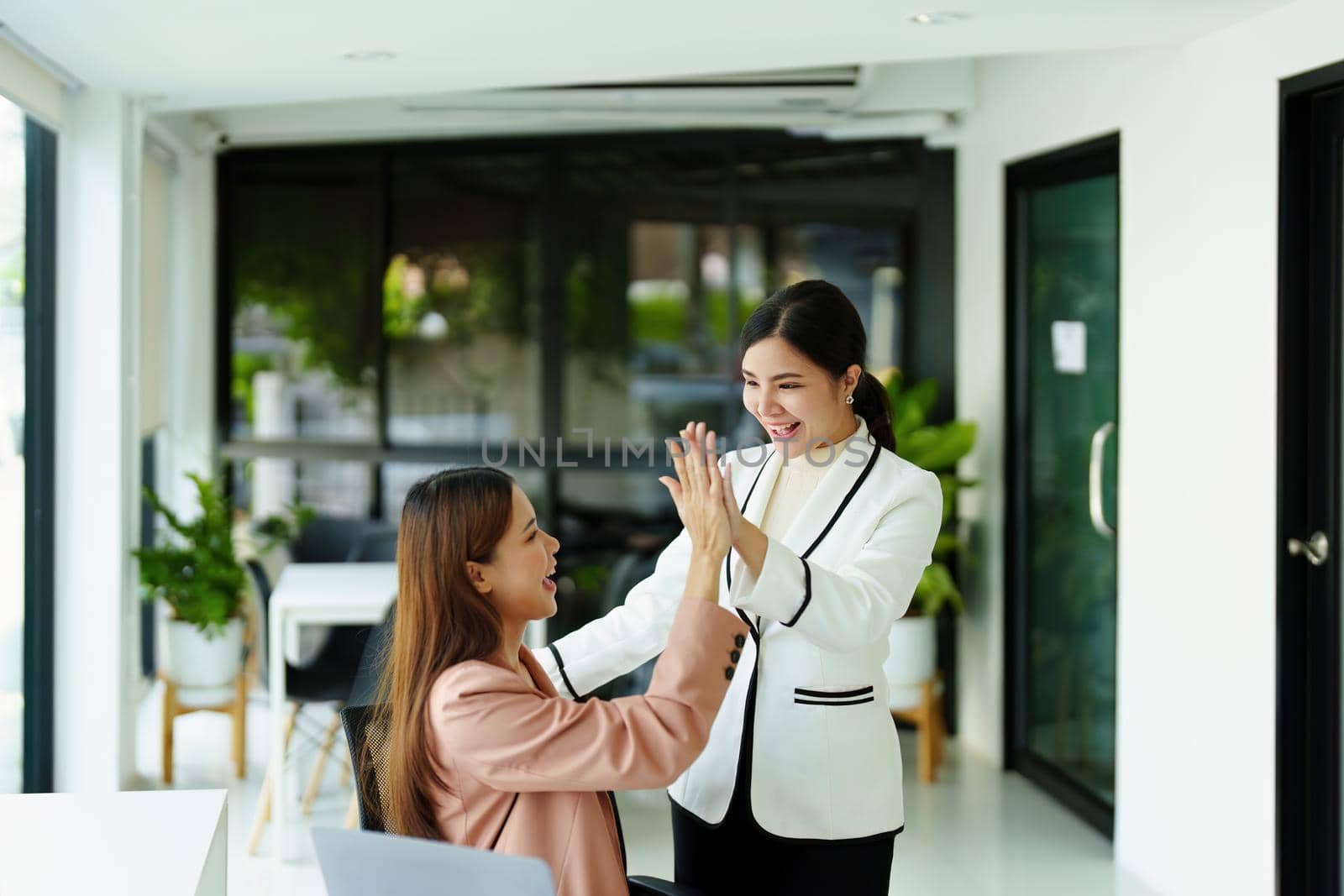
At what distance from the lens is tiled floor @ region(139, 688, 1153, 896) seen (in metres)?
4.07

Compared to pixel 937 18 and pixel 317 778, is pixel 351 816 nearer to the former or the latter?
pixel 317 778

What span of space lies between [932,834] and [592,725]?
10.0 feet

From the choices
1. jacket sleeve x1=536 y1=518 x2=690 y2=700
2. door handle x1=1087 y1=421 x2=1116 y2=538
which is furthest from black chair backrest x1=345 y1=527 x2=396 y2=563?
jacket sleeve x1=536 y1=518 x2=690 y2=700

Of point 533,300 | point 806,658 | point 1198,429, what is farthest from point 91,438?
point 1198,429

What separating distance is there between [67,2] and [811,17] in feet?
5.72

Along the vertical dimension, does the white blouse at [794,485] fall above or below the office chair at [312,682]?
above

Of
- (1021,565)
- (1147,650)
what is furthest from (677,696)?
(1021,565)

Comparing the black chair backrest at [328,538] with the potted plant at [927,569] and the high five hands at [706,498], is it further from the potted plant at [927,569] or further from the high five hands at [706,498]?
the high five hands at [706,498]

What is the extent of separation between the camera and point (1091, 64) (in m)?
4.41

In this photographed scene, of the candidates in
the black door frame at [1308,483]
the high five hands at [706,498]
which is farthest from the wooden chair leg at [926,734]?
the high five hands at [706,498]

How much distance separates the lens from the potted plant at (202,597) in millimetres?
4793

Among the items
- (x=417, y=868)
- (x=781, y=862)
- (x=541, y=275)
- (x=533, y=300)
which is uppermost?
(x=541, y=275)

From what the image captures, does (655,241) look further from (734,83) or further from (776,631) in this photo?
(776,631)

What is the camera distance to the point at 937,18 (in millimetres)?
3393
